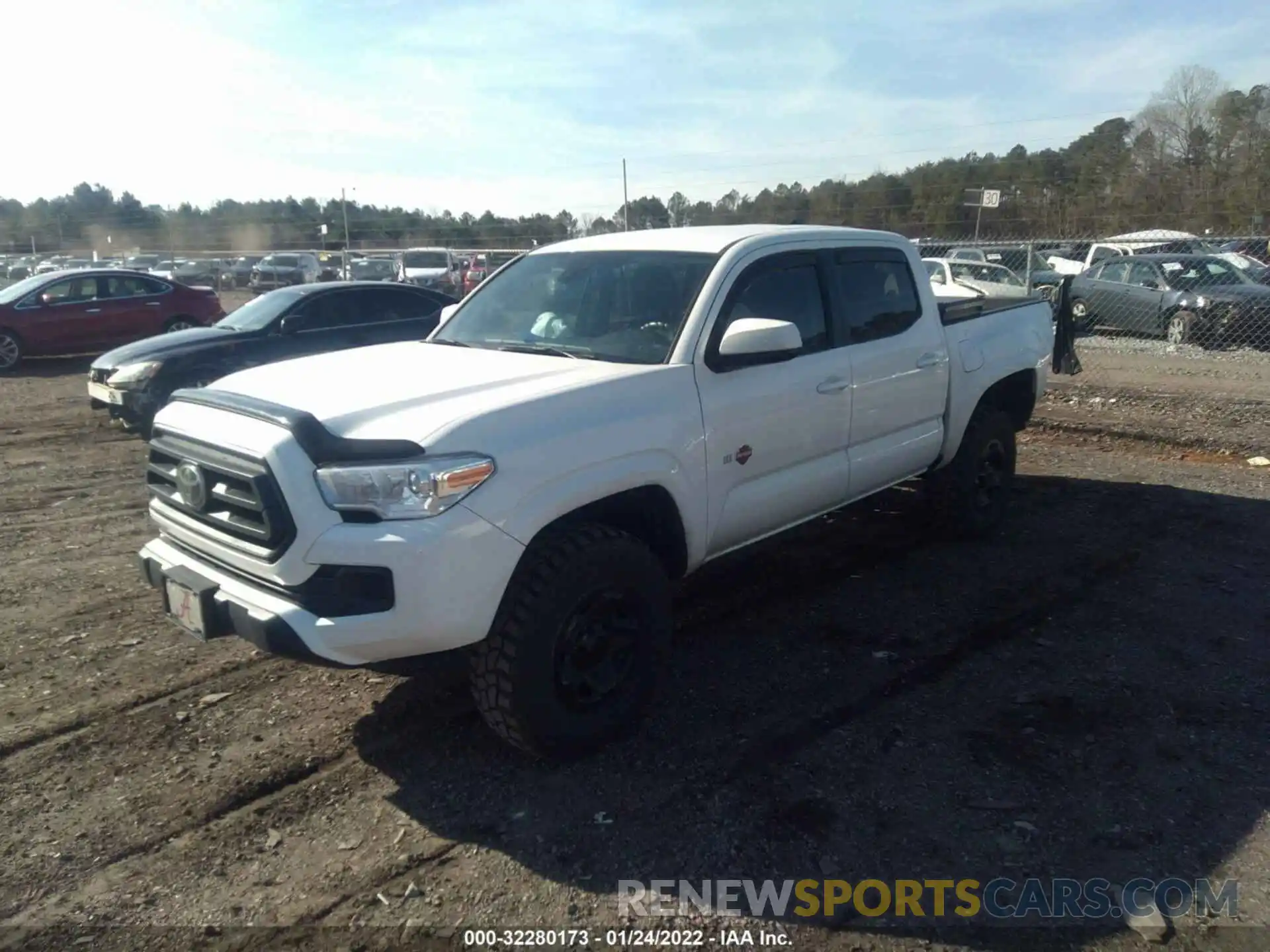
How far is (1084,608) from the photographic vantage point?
17.0ft

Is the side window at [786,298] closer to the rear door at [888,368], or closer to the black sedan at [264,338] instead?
the rear door at [888,368]

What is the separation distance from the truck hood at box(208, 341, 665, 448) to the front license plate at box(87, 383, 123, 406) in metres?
5.76

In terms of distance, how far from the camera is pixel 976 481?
613cm

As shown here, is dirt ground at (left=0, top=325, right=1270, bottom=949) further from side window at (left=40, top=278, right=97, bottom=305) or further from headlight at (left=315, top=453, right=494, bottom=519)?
side window at (left=40, top=278, right=97, bottom=305)

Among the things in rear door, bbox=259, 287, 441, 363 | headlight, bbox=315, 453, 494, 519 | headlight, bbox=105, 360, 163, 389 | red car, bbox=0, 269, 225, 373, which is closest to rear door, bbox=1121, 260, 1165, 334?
rear door, bbox=259, 287, 441, 363

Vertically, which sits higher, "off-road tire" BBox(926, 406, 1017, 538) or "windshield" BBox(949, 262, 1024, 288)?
"windshield" BBox(949, 262, 1024, 288)

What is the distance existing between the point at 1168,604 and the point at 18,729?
215 inches

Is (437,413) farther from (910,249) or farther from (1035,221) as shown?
(1035,221)

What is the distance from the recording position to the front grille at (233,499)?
326cm

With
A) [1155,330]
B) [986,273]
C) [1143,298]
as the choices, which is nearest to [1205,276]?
[1143,298]

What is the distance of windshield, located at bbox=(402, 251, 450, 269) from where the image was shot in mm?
29361

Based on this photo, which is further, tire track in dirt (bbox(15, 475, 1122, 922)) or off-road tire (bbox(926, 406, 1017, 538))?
off-road tire (bbox(926, 406, 1017, 538))

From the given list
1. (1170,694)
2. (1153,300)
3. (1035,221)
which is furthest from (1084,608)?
(1035,221)

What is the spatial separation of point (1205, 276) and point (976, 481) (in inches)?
488
